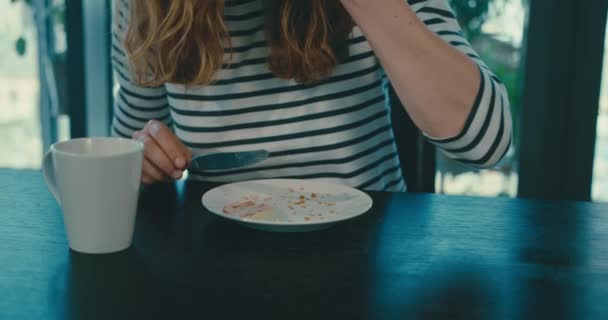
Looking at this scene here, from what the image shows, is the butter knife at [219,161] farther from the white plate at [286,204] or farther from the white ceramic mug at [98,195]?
the white ceramic mug at [98,195]

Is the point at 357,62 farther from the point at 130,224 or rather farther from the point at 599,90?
the point at 599,90

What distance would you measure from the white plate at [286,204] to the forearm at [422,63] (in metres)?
0.15

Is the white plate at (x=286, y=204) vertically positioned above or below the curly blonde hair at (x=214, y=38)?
below

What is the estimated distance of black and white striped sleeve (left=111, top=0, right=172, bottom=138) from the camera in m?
1.27

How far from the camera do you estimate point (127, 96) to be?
51.1 inches

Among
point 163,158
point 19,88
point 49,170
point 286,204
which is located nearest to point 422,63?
point 286,204

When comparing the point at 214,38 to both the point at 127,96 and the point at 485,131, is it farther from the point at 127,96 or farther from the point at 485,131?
the point at 485,131

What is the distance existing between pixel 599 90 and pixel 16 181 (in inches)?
54.1

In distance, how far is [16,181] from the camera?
988mm

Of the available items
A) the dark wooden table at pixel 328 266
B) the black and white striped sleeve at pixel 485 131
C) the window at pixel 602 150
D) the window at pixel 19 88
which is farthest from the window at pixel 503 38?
the window at pixel 19 88

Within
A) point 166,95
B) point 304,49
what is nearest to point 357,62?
point 304,49

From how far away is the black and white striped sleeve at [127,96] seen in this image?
1.27 meters

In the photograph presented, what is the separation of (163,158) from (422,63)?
349mm

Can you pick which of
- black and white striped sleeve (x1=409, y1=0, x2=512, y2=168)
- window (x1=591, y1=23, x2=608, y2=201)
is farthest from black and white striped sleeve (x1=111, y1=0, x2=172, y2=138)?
window (x1=591, y1=23, x2=608, y2=201)
